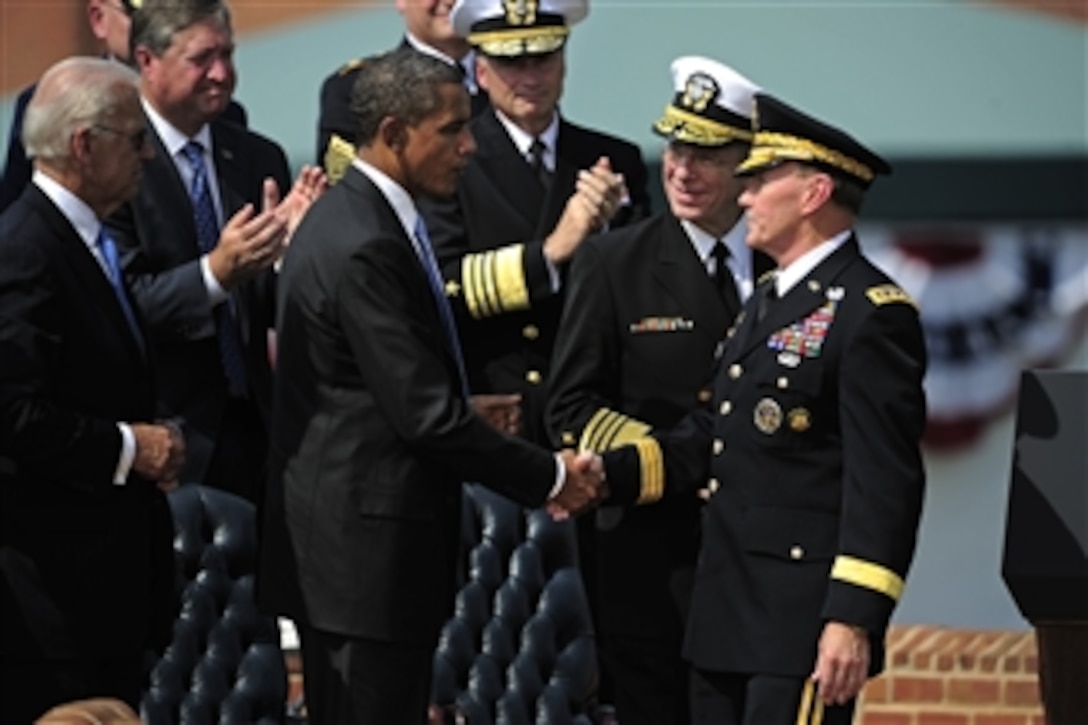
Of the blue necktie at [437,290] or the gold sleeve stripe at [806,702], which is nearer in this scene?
the gold sleeve stripe at [806,702]

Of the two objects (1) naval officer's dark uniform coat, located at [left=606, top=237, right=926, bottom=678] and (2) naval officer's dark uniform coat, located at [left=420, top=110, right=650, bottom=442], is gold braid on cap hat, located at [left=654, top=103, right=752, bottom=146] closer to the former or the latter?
(2) naval officer's dark uniform coat, located at [left=420, top=110, right=650, bottom=442]

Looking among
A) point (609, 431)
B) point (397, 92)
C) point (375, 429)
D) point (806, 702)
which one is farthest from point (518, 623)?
point (397, 92)

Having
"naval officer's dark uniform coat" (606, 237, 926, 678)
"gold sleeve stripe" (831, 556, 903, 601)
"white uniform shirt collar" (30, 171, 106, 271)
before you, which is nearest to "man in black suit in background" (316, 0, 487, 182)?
"white uniform shirt collar" (30, 171, 106, 271)

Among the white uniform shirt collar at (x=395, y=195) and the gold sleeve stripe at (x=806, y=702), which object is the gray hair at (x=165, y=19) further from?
the gold sleeve stripe at (x=806, y=702)

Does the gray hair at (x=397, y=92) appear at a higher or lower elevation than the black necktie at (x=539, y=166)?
higher

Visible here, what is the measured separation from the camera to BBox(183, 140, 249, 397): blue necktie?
672 centimetres

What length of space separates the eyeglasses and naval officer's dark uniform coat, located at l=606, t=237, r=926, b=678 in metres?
1.14

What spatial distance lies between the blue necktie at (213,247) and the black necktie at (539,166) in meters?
0.67

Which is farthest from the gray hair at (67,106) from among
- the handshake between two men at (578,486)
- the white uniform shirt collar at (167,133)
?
the handshake between two men at (578,486)

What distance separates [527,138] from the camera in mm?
6918

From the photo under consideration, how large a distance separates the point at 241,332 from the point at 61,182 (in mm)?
904

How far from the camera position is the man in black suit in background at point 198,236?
665cm

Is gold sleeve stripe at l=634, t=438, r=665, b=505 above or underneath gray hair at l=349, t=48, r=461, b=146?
underneath

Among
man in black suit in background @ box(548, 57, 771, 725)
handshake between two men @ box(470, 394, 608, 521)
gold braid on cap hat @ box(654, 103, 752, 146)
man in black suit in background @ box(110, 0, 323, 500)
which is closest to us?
handshake between two men @ box(470, 394, 608, 521)
